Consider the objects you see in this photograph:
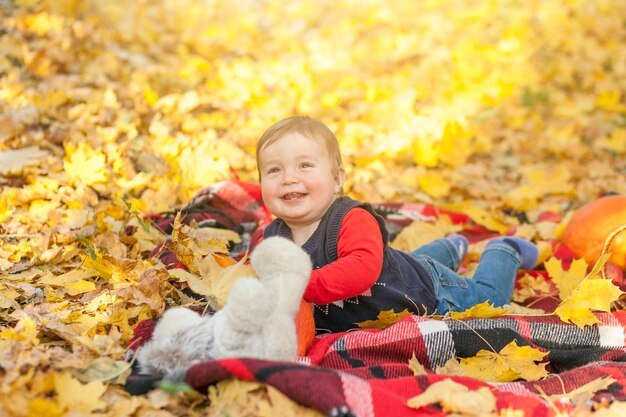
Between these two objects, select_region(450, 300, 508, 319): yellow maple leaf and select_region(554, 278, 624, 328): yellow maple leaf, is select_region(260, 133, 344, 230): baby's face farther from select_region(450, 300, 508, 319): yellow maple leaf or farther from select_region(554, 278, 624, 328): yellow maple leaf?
select_region(554, 278, 624, 328): yellow maple leaf

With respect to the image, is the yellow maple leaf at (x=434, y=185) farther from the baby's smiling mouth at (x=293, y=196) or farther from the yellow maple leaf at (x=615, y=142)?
the baby's smiling mouth at (x=293, y=196)

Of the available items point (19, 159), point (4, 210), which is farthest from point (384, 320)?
point (19, 159)

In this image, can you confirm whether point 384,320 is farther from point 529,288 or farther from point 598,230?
point 598,230

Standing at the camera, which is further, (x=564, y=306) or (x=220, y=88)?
(x=220, y=88)

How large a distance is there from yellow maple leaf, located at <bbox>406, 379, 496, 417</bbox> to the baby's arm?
47 cm

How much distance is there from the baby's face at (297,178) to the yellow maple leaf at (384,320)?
1.44 ft

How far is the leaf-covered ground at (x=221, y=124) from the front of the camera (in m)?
2.13

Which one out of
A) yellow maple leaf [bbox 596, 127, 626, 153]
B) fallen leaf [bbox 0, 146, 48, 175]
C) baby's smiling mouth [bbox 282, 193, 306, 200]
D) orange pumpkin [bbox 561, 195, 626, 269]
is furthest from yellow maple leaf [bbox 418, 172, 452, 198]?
fallen leaf [bbox 0, 146, 48, 175]

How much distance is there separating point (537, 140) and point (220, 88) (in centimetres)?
238

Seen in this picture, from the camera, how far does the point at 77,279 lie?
2445 mm

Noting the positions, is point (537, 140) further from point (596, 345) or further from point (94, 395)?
point (94, 395)

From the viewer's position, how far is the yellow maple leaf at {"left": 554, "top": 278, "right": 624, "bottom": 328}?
91.0 inches

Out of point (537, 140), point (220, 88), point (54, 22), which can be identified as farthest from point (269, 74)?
point (537, 140)

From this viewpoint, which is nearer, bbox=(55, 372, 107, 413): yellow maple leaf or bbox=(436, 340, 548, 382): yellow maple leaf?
bbox=(55, 372, 107, 413): yellow maple leaf
